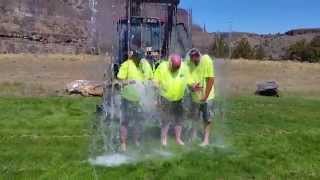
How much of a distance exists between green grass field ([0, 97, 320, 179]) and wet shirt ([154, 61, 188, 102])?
37.2 inches

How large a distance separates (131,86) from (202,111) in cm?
135

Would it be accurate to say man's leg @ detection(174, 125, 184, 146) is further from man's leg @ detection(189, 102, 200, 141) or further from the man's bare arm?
the man's bare arm

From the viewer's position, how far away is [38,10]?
6862 cm

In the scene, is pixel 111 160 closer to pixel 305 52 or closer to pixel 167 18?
pixel 167 18

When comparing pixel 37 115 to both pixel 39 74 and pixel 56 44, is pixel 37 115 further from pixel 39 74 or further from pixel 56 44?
pixel 56 44

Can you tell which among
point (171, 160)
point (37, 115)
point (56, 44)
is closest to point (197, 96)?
point (171, 160)

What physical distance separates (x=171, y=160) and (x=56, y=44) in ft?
179

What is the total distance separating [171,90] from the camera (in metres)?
11.6

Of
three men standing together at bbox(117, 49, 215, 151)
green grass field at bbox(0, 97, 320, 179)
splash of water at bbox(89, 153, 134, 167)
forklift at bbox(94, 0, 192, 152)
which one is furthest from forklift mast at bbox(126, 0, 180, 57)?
splash of water at bbox(89, 153, 134, 167)

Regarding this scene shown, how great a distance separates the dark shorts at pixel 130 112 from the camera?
11273 millimetres

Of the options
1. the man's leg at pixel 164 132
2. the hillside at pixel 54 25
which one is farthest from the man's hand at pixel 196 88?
the hillside at pixel 54 25

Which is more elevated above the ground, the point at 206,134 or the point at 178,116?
the point at 178,116

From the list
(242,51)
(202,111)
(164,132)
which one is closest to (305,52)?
(242,51)

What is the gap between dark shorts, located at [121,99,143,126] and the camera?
11273mm
